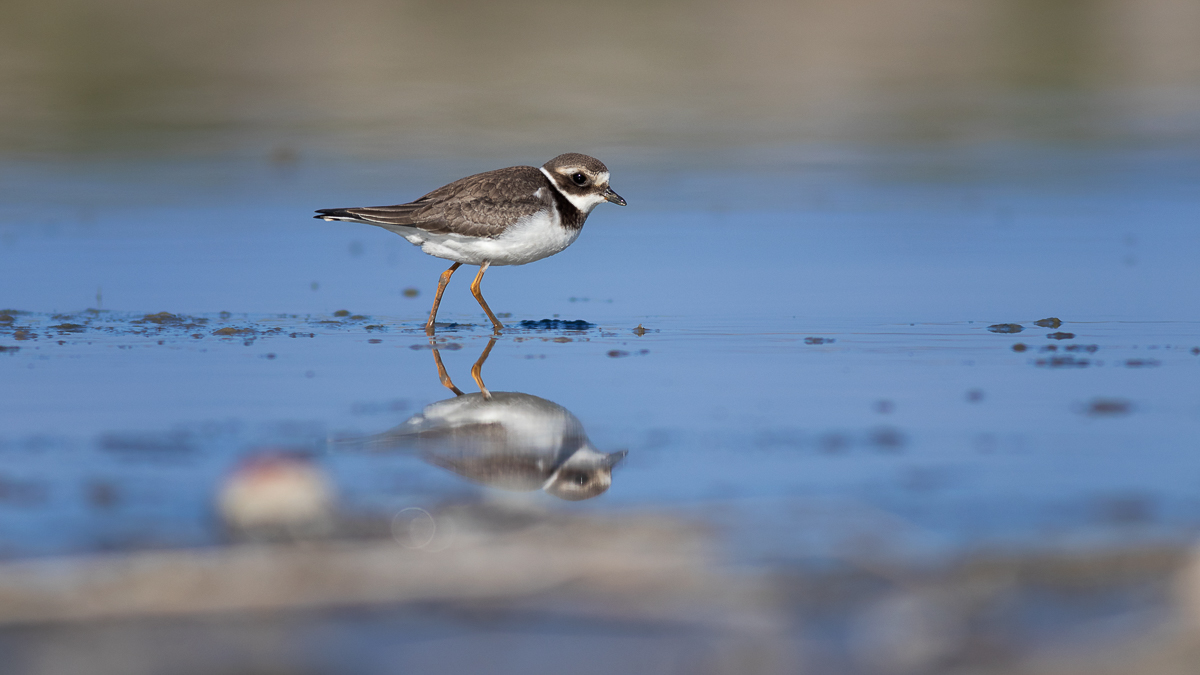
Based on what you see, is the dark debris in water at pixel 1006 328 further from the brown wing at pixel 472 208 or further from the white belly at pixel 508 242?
the brown wing at pixel 472 208

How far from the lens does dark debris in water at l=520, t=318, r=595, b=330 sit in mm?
8555

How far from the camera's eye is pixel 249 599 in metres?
3.52

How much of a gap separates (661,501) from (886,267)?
623 centimetres

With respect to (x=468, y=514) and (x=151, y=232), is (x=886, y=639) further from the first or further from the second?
(x=151, y=232)

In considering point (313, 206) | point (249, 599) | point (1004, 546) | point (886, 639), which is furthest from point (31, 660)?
point (313, 206)

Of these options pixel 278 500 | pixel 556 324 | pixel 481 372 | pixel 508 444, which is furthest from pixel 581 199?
pixel 278 500

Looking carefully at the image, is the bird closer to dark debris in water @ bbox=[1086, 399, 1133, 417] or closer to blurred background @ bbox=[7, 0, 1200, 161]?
dark debris in water @ bbox=[1086, 399, 1133, 417]

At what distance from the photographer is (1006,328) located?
321 inches

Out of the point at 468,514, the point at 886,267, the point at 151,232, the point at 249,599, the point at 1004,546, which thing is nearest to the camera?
the point at 249,599

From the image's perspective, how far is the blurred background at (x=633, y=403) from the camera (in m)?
3.43

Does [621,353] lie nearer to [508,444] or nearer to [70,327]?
[508,444]

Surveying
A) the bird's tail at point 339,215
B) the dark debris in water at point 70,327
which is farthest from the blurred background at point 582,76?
the dark debris in water at point 70,327

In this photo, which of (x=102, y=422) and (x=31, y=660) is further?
(x=102, y=422)

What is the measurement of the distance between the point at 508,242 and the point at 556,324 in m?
0.81
